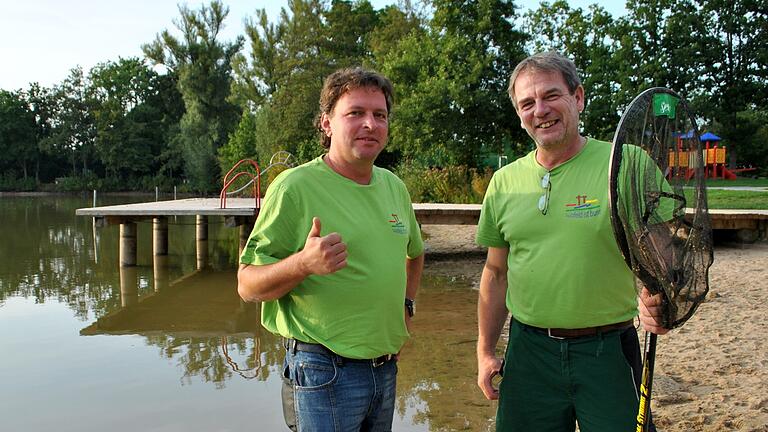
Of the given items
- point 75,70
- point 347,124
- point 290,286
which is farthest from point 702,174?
point 75,70

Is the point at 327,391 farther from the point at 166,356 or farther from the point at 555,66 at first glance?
the point at 166,356

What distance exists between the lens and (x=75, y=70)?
183ft

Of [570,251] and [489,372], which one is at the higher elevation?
[570,251]

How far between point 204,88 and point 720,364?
161ft

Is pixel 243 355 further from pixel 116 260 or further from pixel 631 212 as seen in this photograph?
pixel 116 260

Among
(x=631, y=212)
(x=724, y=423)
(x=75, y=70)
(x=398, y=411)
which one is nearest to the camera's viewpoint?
(x=631, y=212)

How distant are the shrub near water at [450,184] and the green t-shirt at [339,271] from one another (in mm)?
18270

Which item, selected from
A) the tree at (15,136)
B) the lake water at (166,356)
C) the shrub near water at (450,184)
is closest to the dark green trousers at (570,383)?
Result: the lake water at (166,356)

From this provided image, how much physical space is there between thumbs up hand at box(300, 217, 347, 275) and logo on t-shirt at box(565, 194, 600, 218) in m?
0.87

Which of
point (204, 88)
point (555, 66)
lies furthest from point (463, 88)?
point (204, 88)

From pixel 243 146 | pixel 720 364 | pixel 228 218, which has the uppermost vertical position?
pixel 243 146

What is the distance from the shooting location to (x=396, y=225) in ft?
8.19

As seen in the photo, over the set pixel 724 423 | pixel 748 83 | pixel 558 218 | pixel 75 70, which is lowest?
pixel 724 423

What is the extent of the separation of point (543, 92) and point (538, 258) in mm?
616
